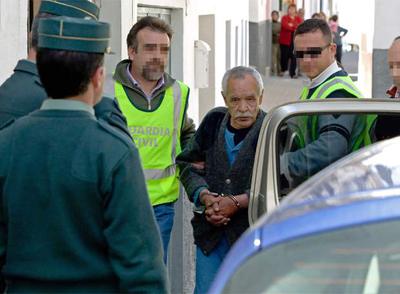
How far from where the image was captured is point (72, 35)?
4418 millimetres

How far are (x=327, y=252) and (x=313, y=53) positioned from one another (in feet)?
14.2

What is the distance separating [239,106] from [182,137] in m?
0.79

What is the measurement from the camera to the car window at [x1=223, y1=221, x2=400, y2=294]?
10.5ft

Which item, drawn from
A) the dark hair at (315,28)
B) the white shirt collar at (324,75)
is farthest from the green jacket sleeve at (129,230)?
the dark hair at (315,28)

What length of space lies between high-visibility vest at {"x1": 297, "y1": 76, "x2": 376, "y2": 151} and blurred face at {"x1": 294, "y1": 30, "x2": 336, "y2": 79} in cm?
13

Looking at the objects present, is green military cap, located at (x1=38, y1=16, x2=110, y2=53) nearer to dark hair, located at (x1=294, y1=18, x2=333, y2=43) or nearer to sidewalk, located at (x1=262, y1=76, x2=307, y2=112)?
dark hair, located at (x1=294, y1=18, x2=333, y2=43)

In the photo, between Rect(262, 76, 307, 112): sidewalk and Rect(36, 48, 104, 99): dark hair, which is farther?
Rect(262, 76, 307, 112): sidewalk

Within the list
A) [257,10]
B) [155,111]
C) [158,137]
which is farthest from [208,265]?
[257,10]

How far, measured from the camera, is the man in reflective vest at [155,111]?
7.32m

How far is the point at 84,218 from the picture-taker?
4.29 meters

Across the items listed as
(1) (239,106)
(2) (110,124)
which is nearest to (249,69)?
(1) (239,106)

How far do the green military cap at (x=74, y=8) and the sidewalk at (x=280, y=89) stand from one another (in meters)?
21.1

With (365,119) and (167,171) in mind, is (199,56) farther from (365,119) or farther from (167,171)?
(365,119)

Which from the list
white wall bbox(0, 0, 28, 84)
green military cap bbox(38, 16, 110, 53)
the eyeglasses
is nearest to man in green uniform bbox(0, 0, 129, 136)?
green military cap bbox(38, 16, 110, 53)
